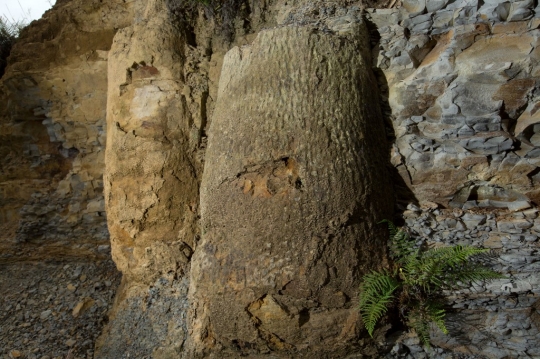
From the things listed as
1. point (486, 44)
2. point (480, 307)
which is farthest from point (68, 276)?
point (486, 44)

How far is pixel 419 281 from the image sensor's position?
2865mm

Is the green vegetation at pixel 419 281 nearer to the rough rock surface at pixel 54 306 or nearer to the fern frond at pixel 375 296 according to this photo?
the fern frond at pixel 375 296

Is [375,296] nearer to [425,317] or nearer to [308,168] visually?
[425,317]

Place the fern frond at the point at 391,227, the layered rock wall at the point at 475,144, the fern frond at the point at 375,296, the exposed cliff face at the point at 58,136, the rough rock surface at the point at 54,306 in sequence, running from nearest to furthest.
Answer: the fern frond at the point at 375,296 < the layered rock wall at the point at 475,144 < the fern frond at the point at 391,227 < the rough rock surface at the point at 54,306 < the exposed cliff face at the point at 58,136

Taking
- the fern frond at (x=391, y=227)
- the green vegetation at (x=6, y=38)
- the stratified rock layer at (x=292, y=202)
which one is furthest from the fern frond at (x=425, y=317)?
the green vegetation at (x=6, y=38)

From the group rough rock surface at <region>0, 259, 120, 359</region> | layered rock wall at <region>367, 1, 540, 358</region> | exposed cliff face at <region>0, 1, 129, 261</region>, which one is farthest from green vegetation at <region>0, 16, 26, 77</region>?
layered rock wall at <region>367, 1, 540, 358</region>

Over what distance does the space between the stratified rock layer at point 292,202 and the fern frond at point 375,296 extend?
0.09 metres

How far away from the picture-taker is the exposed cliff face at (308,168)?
2949 millimetres

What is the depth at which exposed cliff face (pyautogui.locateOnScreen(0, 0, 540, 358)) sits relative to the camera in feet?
9.68

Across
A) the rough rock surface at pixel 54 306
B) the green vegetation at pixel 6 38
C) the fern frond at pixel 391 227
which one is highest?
the green vegetation at pixel 6 38

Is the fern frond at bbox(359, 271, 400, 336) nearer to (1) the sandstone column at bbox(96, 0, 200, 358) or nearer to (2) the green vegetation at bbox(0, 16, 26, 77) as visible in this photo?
(1) the sandstone column at bbox(96, 0, 200, 358)

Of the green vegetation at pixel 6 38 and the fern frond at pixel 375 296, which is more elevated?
the green vegetation at pixel 6 38

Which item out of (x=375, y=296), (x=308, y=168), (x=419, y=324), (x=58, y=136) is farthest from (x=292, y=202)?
(x=58, y=136)

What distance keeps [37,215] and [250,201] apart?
124 inches
